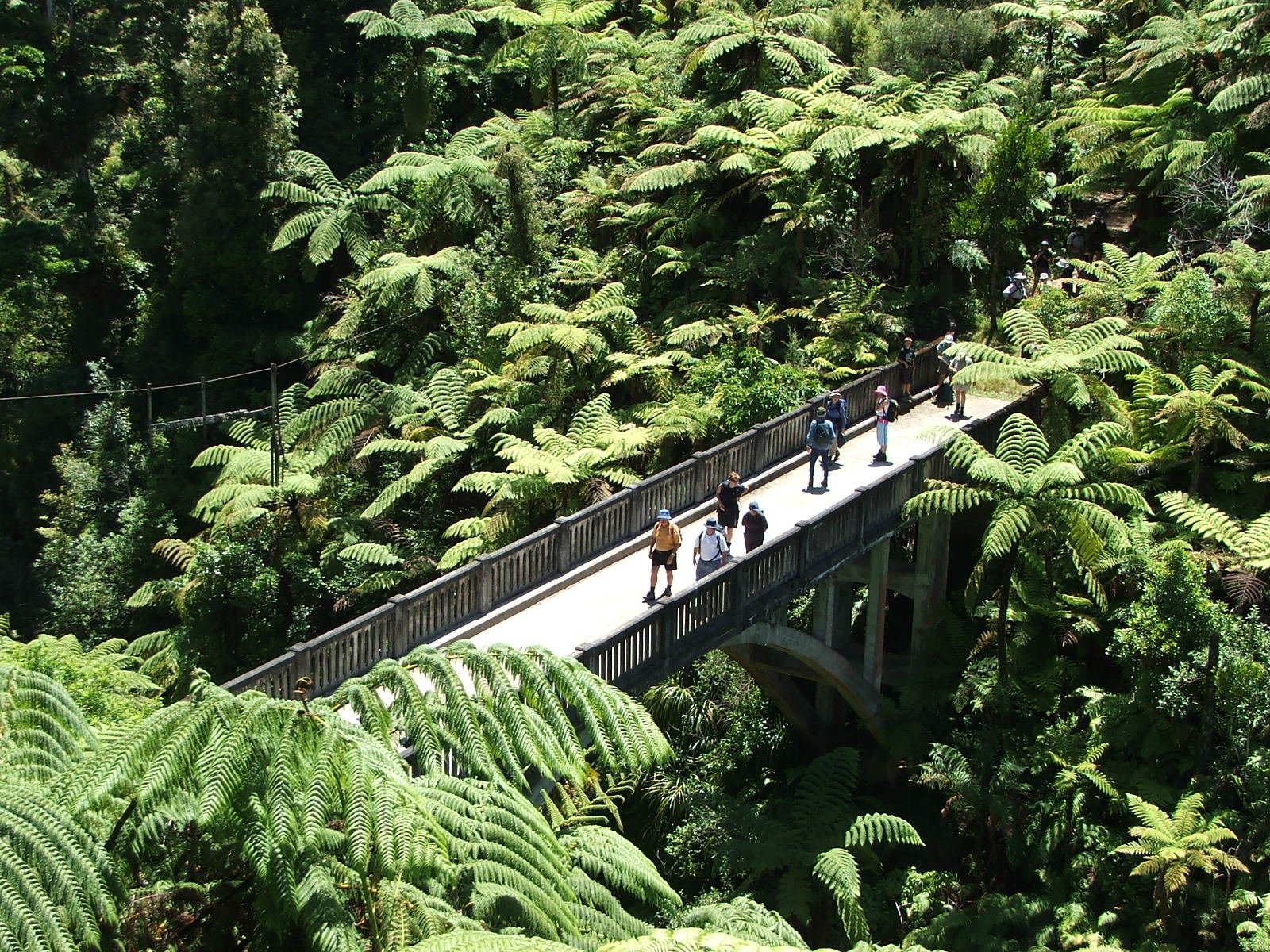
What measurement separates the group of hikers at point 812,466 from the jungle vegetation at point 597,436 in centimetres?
108

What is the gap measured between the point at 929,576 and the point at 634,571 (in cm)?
517

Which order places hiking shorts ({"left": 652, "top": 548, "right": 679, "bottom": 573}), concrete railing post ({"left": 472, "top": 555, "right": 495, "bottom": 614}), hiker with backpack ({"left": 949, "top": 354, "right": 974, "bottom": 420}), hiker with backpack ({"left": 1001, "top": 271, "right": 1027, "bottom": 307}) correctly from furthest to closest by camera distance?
hiker with backpack ({"left": 1001, "top": 271, "right": 1027, "bottom": 307}) → hiker with backpack ({"left": 949, "top": 354, "right": 974, "bottom": 420}) → concrete railing post ({"left": 472, "top": 555, "right": 495, "bottom": 614}) → hiking shorts ({"left": 652, "top": 548, "right": 679, "bottom": 573})

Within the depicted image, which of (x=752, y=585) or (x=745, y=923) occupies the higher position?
(x=745, y=923)

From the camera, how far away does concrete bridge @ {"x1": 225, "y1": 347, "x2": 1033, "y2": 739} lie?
14.4m

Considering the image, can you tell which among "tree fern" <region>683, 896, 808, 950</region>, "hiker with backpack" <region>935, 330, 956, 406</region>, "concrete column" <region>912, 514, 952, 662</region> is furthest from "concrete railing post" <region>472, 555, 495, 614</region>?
"hiker with backpack" <region>935, 330, 956, 406</region>

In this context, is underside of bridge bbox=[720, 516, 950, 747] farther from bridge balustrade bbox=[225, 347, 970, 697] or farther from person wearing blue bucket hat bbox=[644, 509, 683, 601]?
person wearing blue bucket hat bbox=[644, 509, 683, 601]

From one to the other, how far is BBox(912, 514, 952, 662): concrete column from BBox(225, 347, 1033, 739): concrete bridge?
0.09 feet

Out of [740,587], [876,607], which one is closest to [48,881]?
[740,587]

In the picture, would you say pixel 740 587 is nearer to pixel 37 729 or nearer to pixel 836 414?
pixel 836 414

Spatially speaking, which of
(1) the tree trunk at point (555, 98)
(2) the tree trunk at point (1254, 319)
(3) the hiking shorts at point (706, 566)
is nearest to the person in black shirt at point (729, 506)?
(3) the hiking shorts at point (706, 566)

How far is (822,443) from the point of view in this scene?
747 inches

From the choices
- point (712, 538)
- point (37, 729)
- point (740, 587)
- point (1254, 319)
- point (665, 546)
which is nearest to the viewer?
point (37, 729)

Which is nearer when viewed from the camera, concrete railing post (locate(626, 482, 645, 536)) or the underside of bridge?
concrete railing post (locate(626, 482, 645, 536))

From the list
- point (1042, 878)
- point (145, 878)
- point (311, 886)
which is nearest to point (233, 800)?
point (311, 886)
